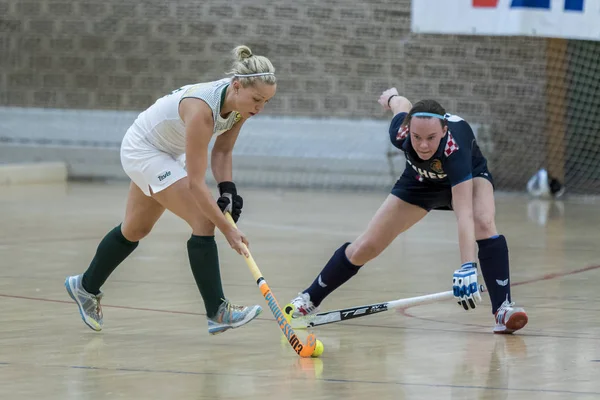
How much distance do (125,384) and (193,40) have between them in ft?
37.0

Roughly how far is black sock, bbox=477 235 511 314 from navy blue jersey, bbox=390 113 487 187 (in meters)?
0.33

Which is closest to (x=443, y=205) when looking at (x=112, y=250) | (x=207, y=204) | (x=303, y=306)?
(x=303, y=306)

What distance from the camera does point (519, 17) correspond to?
39.0 feet

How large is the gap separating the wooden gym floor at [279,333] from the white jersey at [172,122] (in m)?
0.86

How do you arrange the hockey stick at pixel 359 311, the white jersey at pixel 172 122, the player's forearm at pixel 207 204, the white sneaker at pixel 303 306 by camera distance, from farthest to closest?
1. the white sneaker at pixel 303 306
2. the hockey stick at pixel 359 311
3. the white jersey at pixel 172 122
4. the player's forearm at pixel 207 204

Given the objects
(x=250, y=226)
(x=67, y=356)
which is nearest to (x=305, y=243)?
(x=250, y=226)

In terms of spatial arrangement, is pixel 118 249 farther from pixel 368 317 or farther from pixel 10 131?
pixel 10 131

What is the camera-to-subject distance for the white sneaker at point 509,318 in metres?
5.16

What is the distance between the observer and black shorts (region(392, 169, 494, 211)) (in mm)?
5422

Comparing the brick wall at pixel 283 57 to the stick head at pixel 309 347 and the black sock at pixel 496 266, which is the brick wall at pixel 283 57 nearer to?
the black sock at pixel 496 266

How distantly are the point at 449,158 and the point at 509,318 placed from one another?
2.48 feet

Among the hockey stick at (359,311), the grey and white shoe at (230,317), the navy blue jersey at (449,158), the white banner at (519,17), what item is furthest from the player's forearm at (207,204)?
the white banner at (519,17)

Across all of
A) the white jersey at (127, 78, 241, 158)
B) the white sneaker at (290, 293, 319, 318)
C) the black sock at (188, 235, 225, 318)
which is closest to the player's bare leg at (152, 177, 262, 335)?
the black sock at (188, 235, 225, 318)

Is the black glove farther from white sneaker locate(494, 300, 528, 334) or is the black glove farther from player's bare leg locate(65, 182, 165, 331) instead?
A: white sneaker locate(494, 300, 528, 334)
